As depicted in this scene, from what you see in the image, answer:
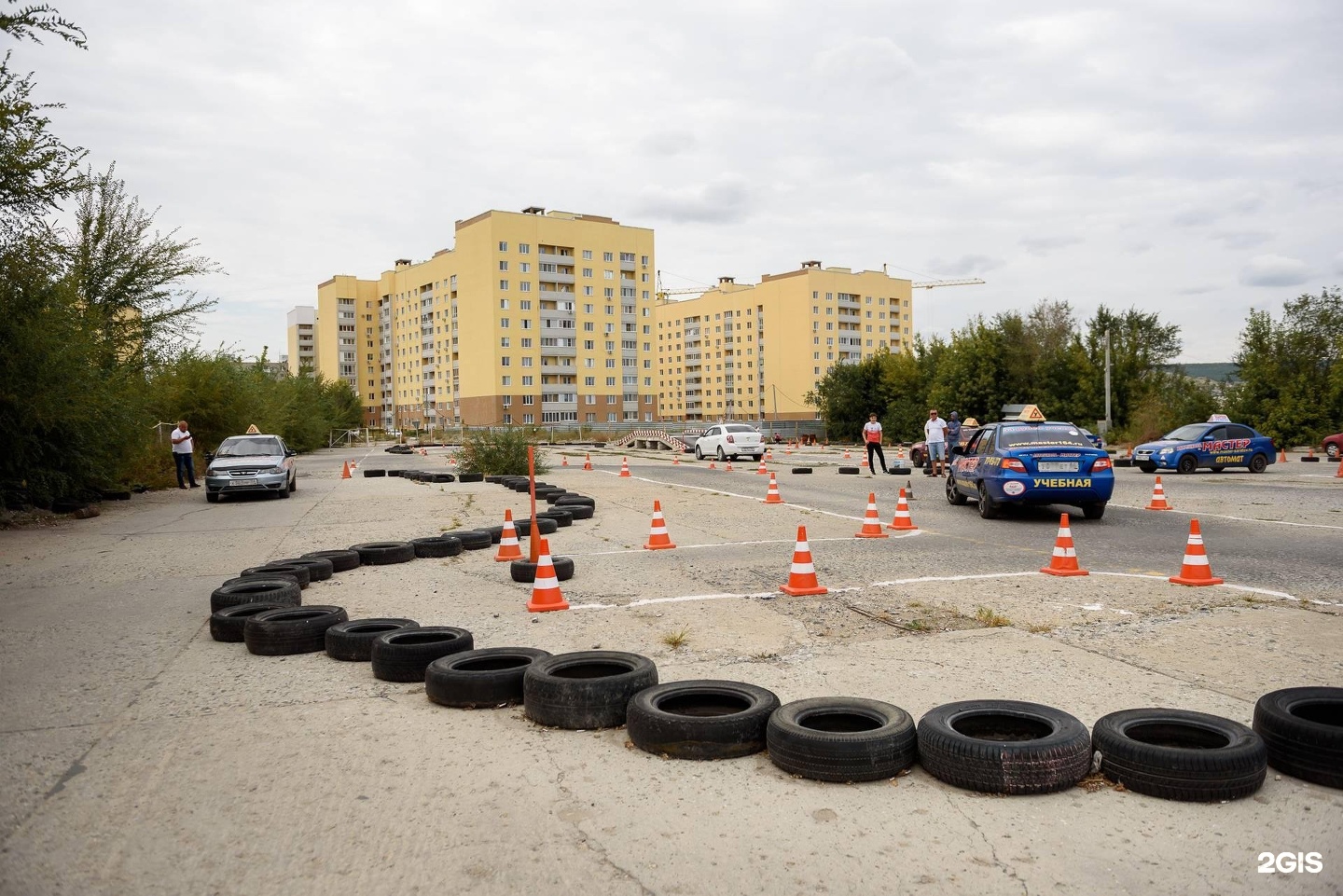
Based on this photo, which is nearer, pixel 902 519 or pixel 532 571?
pixel 532 571

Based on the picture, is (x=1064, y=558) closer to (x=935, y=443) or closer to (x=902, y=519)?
(x=902, y=519)

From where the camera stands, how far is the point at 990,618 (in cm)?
707

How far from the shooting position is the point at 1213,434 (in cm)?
2566

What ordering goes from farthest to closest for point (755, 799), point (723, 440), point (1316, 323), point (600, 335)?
point (600, 335) < point (1316, 323) < point (723, 440) < point (755, 799)

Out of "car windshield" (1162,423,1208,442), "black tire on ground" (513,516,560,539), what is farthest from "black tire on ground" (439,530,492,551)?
"car windshield" (1162,423,1208,442)

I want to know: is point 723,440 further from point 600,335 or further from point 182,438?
point 600,335

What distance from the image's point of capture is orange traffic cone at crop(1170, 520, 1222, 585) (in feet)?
27.5

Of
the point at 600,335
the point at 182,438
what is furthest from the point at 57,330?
the point at 600,335

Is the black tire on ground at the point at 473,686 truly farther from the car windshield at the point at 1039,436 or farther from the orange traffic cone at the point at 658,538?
the car windshield at the point at 1039,436

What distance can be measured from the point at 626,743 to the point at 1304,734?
299 cm

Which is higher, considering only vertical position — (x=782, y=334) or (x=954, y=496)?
(x=782, y=334)

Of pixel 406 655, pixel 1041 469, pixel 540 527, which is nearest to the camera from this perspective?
pixel 406 655

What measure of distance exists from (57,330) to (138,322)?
7592mm

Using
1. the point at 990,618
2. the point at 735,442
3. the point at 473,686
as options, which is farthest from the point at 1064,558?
the point at 735,442
